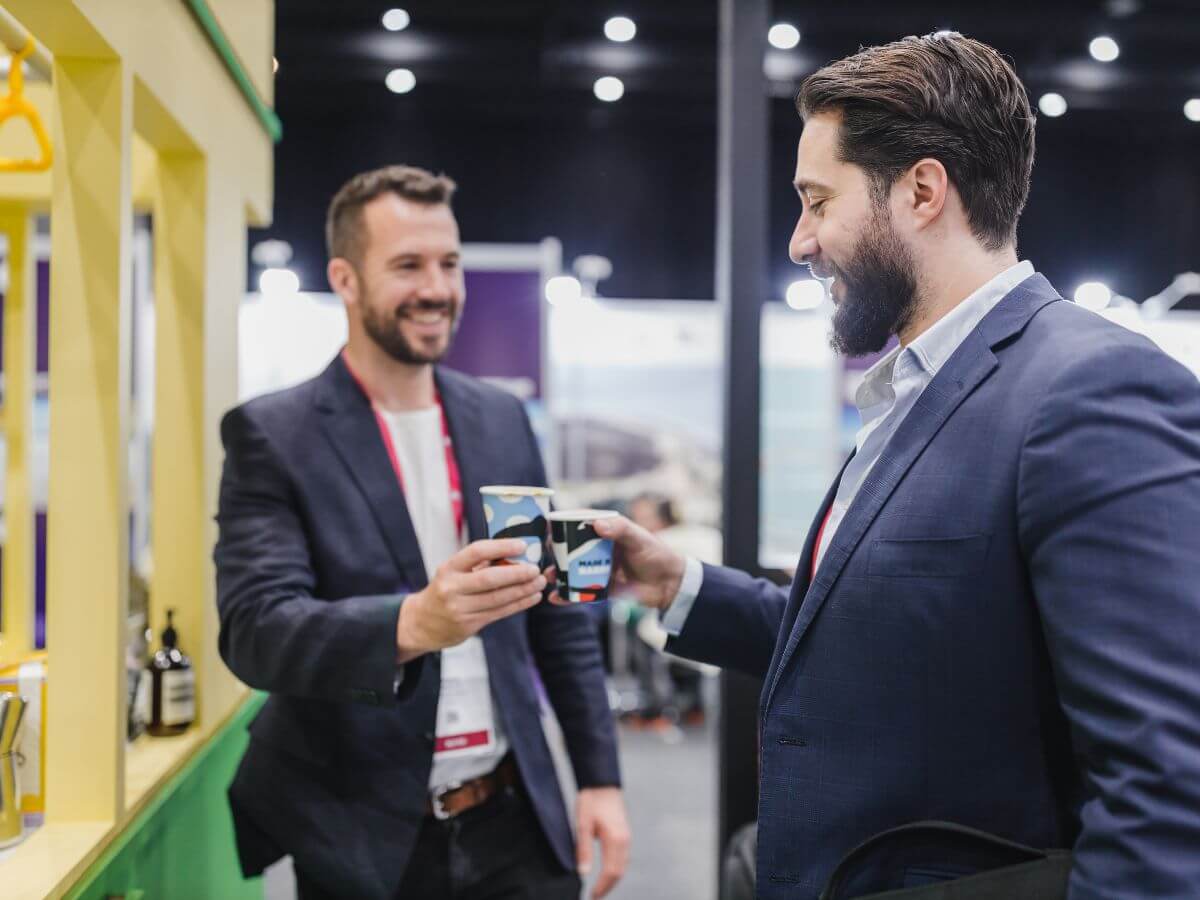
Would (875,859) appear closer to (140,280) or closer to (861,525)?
(861,525)

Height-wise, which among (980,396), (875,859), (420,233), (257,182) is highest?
(257,182)

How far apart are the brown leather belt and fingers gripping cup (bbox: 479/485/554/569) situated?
1.93 feet

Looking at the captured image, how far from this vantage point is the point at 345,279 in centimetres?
201

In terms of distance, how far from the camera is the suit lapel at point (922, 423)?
3.75 ft

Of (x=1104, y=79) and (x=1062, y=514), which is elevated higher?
(x=1104, y=79)

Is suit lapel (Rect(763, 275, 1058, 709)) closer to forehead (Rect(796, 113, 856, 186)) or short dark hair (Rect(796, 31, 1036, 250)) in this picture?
short dark hair (Rect(796, 31, 1036, 250))

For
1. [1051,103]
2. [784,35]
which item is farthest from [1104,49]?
[784,35]

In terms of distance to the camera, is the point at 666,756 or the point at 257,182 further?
the point at 666,756

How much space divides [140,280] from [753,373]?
4106mm

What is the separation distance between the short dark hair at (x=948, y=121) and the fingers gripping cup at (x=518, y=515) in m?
0.61

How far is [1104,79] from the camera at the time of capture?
5.83m

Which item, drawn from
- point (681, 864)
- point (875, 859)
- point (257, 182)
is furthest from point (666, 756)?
point (875, 859)

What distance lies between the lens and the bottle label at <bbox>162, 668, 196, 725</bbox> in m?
2.25

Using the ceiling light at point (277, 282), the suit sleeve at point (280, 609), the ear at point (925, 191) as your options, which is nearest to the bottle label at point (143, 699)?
the suit sleeve at point (280, 609)
